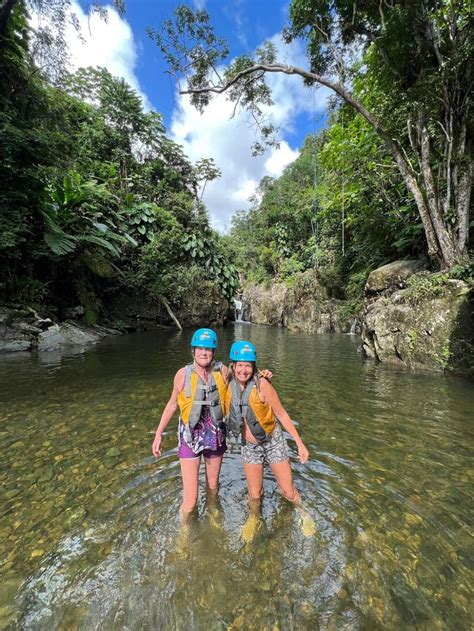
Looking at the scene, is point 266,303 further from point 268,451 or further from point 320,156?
point 268,451

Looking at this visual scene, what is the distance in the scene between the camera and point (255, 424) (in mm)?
2713

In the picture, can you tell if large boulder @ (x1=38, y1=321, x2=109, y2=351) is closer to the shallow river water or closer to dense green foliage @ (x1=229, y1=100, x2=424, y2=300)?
the shallow river water

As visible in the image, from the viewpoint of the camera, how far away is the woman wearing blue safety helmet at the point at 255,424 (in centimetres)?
269

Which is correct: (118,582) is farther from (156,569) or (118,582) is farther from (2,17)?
(2,17)

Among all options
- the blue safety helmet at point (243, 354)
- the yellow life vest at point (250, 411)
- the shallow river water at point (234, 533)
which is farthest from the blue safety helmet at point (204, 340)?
the shallow river water at point (234, 533)

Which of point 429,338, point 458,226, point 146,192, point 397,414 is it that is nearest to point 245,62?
point 458,226

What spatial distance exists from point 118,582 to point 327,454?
2736mm

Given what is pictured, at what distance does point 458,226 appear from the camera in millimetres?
9289

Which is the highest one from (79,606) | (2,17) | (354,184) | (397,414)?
(2,17)

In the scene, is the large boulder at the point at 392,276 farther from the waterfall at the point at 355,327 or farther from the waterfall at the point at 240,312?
the waterfall at the point at 240,312

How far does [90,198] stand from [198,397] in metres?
16.9

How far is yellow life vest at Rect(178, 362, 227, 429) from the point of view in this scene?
8.86 ft

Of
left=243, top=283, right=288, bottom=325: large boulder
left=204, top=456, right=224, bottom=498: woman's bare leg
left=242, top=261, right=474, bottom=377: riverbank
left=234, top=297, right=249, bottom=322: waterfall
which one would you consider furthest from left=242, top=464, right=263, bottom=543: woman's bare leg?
left=234, top=297, right=249, bottom=322: waterfall

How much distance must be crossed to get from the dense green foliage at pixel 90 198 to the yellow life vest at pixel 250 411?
10.2 metres
